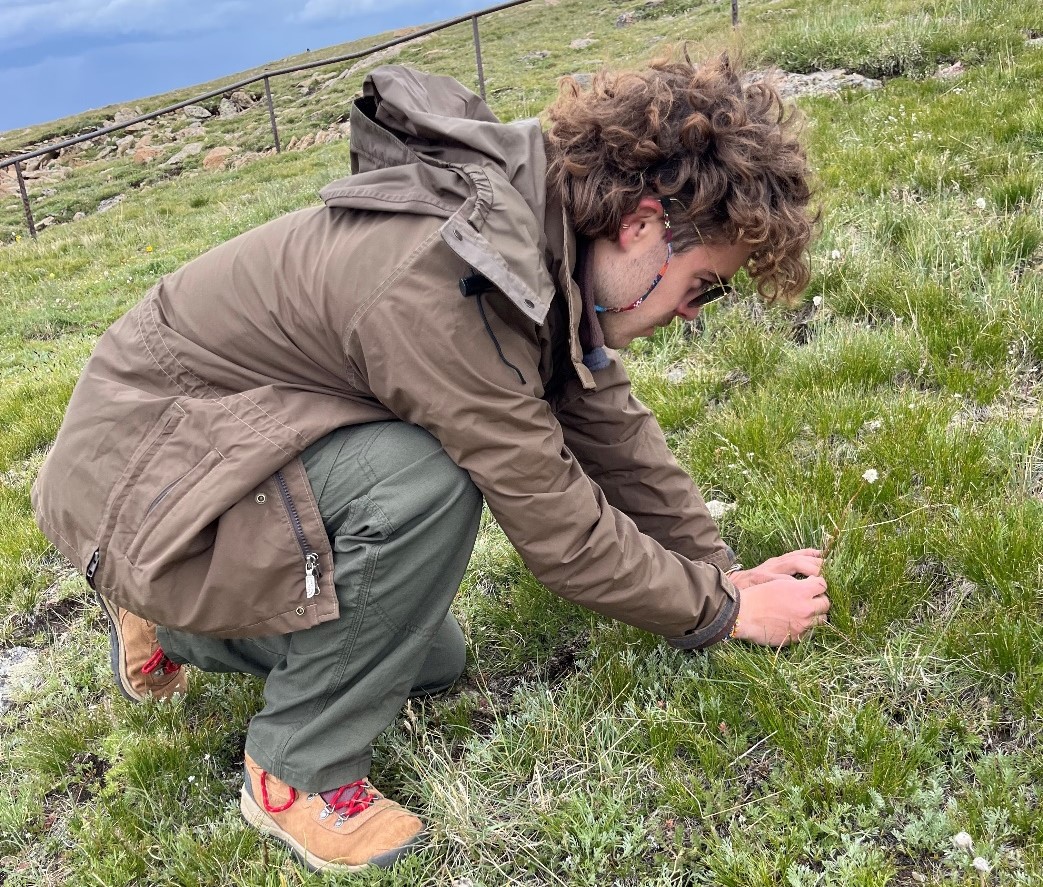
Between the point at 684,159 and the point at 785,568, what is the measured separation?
132cm

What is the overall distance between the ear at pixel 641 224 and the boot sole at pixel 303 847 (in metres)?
1.72

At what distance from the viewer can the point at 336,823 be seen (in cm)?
238

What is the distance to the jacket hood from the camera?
1.92m

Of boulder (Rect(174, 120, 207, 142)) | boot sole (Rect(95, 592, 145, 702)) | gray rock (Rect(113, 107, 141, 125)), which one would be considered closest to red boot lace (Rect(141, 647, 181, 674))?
boot sole (Rect(95, 592, 145, 702))

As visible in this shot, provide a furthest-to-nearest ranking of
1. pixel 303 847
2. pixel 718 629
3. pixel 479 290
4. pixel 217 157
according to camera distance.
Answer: pixel 217 157 → pixel 718 629 → pixel 303 847 → pixel 479 290

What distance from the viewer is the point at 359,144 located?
7.36 feet

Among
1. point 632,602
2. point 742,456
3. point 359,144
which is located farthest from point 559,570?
point 742,456

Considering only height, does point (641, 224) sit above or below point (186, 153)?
above

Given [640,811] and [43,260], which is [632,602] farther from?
[43,260]

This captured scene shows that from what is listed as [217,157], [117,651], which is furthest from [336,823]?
[217,157]

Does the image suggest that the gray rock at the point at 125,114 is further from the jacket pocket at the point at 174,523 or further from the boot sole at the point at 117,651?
the jacket pocket at the point at 174,523

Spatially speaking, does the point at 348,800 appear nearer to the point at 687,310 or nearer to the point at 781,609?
the point at 781,609

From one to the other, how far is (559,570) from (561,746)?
0.63 m

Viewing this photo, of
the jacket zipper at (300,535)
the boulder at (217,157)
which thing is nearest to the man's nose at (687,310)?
the jacket zipper at (300,535)
